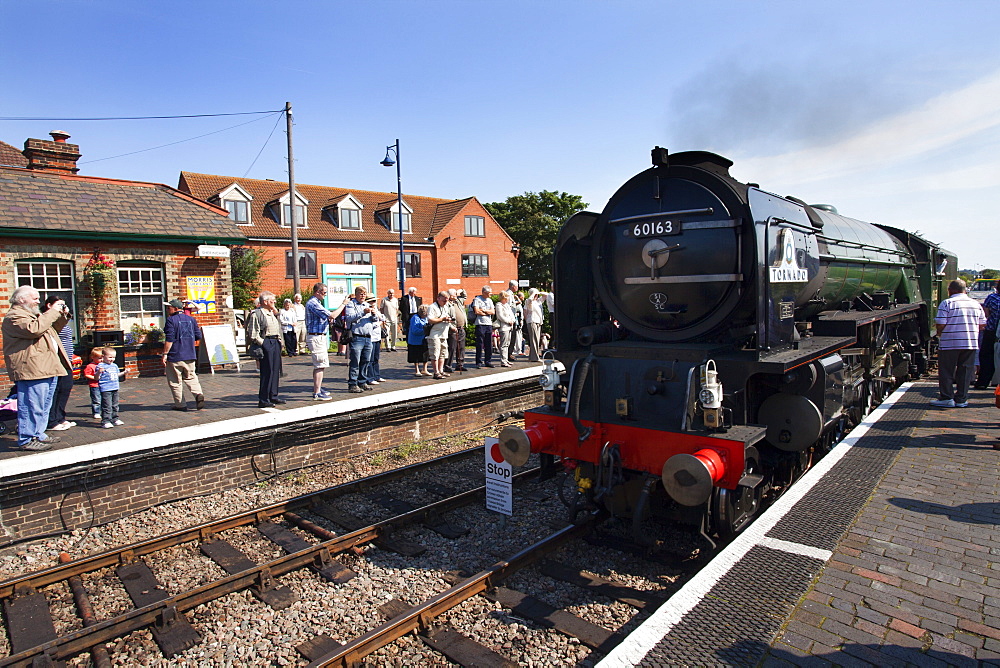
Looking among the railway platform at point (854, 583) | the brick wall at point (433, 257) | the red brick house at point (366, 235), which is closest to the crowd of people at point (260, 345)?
the railway platform at point (854, 583)

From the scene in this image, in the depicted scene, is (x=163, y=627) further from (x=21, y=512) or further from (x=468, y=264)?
(x=468, y=264)

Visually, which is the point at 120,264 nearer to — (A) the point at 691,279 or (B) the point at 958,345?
(A) the point at 691,279

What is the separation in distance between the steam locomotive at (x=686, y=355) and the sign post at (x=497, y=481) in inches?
14.3

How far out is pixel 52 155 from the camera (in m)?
12.2

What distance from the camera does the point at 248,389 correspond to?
30.9 ft

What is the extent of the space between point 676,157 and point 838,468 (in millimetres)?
3249

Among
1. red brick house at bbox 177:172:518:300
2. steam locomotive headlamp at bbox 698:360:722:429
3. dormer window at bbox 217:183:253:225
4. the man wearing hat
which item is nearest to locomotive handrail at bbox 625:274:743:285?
steam locomotive headlamp at bbox 698:360:722:429

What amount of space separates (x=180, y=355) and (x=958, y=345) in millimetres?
10252

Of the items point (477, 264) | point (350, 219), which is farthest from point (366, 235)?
point (477, 264)

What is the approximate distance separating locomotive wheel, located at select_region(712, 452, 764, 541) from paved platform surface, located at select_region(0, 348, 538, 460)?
5330 mm

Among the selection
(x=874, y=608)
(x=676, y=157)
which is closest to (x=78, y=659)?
(x=874, y=608)

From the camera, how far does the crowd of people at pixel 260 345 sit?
6066mm

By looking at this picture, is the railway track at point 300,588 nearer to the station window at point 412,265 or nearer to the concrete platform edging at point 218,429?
the concrete platform edging at point 218,429

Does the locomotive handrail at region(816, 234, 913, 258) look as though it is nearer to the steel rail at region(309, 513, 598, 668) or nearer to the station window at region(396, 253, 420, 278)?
the steel rail at region(309, 513, 598, 668)
